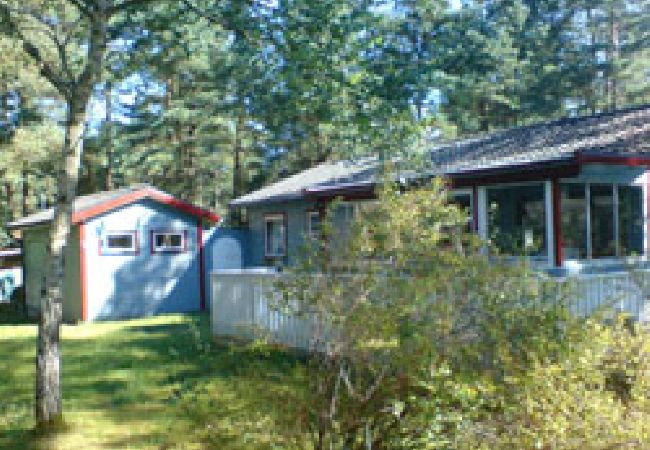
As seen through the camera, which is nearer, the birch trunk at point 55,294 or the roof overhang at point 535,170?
the birch trunk at point 55,294

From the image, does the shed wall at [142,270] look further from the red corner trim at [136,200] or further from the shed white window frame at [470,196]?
the shed white window frame at [470,196]

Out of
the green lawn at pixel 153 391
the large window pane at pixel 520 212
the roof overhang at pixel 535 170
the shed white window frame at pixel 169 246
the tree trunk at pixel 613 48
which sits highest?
the tree trunk at pixel 613 48

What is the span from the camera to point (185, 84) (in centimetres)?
2977

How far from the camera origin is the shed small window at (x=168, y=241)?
54.2ft

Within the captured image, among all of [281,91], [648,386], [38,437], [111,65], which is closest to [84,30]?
[111,65]

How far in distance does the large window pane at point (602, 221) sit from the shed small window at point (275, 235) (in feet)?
31.1

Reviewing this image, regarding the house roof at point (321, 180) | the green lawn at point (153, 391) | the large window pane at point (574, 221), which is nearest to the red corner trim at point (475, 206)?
the large window pane at point (574, 221)

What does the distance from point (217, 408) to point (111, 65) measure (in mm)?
6353

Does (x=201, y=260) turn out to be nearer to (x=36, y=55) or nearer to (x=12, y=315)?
(x=12, y=315)

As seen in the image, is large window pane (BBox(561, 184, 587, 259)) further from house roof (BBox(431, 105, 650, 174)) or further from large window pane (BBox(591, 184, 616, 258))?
house roof (BBox(431, 105, 650, 174))

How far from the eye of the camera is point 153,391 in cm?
768

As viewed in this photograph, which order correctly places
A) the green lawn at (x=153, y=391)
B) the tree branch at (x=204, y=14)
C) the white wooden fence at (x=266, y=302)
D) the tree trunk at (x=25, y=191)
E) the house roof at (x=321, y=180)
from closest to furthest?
the green lawn at (x=153, y=391), the tree branch at (x=204, y=14), the white wooden fence at (x=266, y=302), the house roof at (x=321, y=180), the tree trunk at (x=25, y=191)

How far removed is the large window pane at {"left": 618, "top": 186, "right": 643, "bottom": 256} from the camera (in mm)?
11852

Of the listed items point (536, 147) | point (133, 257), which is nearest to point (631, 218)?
point (536, 147)
